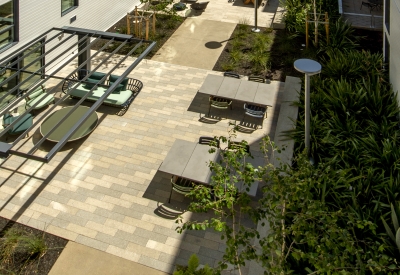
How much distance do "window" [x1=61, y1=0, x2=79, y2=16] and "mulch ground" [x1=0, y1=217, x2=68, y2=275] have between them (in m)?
11.4

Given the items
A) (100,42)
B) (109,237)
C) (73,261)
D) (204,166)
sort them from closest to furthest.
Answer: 1. (73,261)
2. (109,237)
3. (204,166)
4. (100,42)

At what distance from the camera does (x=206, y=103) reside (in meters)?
15.3

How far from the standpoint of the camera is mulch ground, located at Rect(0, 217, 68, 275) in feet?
28.9

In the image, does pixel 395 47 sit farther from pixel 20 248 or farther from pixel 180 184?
pixel 20 248

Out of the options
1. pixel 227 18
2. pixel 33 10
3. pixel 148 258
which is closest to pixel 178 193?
pixel 148 258

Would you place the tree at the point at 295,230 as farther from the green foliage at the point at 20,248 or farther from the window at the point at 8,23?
the window at the point at 8,23

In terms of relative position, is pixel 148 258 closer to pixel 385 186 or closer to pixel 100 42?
pixel 385 186

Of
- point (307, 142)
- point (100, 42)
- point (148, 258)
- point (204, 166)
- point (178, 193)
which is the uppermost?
point (100, 42)

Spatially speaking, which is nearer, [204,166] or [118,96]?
[204,166]

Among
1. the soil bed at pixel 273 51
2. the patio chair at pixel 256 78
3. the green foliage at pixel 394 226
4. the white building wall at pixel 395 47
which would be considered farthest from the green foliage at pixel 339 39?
the green foliage at pixel 394 226

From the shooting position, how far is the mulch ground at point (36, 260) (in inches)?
346

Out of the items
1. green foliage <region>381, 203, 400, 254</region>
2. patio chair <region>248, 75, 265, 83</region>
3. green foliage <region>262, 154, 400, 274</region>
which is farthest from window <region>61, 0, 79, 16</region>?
green foliage <region>381, 203, 400, 254</region>

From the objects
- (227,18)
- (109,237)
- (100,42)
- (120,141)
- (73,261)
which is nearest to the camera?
(73,261)

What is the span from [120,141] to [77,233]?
4151 millimetres
